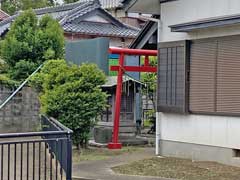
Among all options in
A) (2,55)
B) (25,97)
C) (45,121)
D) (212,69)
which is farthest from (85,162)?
(2,55)

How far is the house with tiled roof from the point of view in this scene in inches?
1068

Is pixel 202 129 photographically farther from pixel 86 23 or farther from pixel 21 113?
pixel 86 23

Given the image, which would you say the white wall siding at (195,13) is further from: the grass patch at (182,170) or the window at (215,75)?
the grass patch at (182,170)

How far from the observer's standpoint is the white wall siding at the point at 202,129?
34.8 ft

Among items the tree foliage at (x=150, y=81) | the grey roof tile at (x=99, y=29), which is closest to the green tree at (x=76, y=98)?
the tree foliage at (x=150, y=81)

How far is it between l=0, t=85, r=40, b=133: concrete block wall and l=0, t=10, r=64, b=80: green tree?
5.19 ft

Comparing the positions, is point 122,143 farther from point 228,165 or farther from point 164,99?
point 228,165

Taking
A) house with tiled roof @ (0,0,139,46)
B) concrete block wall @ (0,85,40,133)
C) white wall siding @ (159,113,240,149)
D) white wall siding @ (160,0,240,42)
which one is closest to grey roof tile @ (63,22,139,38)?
house with tiled roof @ (0,0,139,46)

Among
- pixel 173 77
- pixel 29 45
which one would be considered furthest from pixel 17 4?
pixel 173 77

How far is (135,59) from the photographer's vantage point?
1897 cm

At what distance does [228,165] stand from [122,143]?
4878mm

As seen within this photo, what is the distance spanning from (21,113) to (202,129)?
787 cm

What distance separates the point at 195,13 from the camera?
11.6 metres

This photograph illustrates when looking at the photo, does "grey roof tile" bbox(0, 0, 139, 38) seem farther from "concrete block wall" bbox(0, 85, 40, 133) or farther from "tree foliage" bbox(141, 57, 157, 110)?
"concrete block wall" bbox(0, 85, 40, 133)
